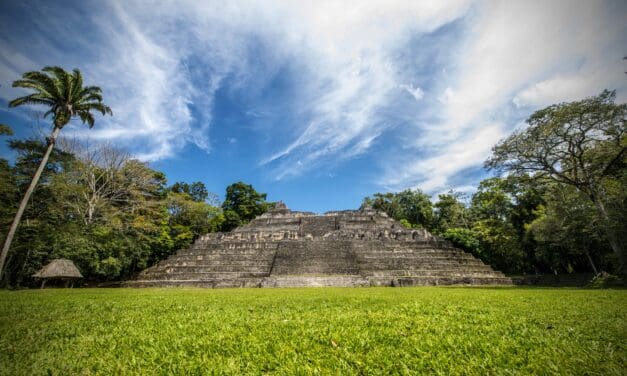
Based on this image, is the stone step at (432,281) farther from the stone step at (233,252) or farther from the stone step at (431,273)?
the stone step at (233,252)

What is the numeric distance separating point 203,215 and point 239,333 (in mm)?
34637

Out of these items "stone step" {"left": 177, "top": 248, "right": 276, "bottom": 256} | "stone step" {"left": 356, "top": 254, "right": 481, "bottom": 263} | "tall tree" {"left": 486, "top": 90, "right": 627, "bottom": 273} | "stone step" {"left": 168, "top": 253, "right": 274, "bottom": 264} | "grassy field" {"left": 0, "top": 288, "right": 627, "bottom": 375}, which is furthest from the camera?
"stone step" {"left": 177, "top": 248, "right": 276, "bottom": 256}

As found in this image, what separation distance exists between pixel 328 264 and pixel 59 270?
55.0 feet

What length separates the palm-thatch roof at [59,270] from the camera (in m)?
15.6

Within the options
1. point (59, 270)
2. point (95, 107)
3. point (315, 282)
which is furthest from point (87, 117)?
point (315, 282)

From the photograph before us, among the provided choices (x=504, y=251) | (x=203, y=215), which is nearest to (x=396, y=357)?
(x=504, y=251)

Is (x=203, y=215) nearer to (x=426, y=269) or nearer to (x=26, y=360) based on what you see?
(x=426, y=269)

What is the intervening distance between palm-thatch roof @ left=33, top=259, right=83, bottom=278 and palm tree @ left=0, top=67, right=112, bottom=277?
4.59 meters

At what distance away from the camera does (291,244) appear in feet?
68.0

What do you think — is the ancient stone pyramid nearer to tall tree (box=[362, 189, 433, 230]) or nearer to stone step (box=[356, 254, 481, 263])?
stone step (box=[356, 254, 481, 263])

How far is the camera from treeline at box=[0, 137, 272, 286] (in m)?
16.9

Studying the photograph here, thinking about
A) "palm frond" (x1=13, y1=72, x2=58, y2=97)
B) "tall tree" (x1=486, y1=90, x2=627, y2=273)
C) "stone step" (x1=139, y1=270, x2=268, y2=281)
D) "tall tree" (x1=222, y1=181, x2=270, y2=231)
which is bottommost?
"stone step" (x1=139, y1=270, x2=268, y2=281)

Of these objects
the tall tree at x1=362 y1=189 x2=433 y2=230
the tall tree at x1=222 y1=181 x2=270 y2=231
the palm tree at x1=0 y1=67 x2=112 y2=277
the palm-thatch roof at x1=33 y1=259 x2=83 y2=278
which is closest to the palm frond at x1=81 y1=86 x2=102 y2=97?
the palm tree at x1=0 y1=67 x2=112 y2=277

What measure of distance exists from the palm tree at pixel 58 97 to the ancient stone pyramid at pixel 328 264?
916 cm
